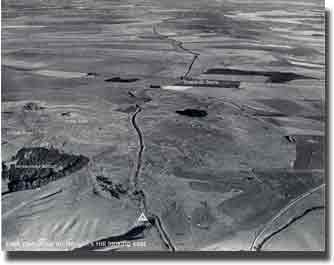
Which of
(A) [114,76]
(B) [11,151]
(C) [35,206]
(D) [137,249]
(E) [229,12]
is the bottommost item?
(D) [137,249]

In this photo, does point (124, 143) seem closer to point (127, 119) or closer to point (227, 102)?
point (127, 119)

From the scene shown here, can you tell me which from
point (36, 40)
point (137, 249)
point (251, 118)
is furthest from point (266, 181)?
point (36, 40)

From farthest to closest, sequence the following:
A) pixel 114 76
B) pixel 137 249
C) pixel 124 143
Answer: pixel 114 76 → pixel 124 143 → pixel 137 249

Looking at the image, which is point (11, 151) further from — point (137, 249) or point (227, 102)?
point (227, 102)

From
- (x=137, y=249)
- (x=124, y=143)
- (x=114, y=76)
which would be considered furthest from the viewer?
(x=114, y=76)

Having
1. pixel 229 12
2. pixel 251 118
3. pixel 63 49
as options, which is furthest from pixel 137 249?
pixel 229 12

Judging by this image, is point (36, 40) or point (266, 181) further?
point (36, 40)

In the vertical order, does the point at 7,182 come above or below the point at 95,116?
below
